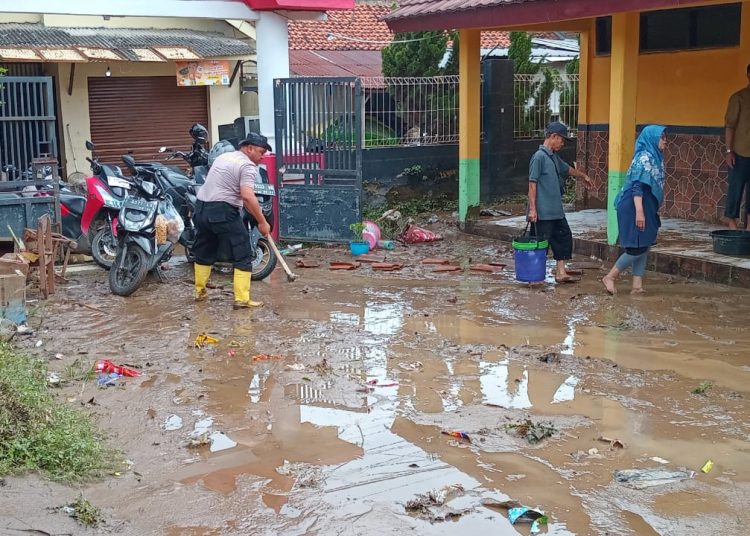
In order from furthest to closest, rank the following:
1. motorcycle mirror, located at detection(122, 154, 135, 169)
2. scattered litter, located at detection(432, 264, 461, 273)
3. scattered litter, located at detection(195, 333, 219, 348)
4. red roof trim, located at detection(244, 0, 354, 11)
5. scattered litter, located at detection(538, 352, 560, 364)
A: 1. red roof trim, located at detection(244, 0, 354, 11)
2. scattered litter, located at detection(432, 264, 461, 273)
3. motorcycle mirror, located at detection(122, 154, 135, 169)
4. scattered litter, located at detection(195, 333, 219, 348)
5. scattered litter, located at detection(538, 352, 560, 364)

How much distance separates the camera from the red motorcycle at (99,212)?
32.9 feet

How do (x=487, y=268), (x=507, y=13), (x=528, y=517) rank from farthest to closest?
(x=507, y=13)
(x=487, y=268)
(x=528, y=517)

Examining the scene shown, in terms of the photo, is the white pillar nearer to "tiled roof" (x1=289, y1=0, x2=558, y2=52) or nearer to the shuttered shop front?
the shuttered shop front

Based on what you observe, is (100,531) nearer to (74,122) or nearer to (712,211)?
(712,211)

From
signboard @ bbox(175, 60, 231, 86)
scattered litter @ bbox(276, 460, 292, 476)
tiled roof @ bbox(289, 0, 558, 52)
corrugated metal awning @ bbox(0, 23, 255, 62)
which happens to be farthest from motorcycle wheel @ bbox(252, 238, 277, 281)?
tiled roof @ bbox(289, 0, 558, 52)

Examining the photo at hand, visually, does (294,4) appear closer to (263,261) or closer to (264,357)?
(263,261)

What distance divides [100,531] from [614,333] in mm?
4732

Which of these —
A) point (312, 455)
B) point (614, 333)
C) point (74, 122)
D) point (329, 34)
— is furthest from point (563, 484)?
point (329, 34)

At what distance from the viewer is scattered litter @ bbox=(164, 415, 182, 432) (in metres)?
5.50

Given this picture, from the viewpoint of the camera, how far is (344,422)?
18.4 feet

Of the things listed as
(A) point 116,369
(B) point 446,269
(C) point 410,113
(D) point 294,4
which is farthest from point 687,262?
(C) point 410,113

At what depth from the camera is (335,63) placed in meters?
20.1

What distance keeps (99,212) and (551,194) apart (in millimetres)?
4908

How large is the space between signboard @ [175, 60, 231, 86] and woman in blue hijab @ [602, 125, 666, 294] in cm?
1000
